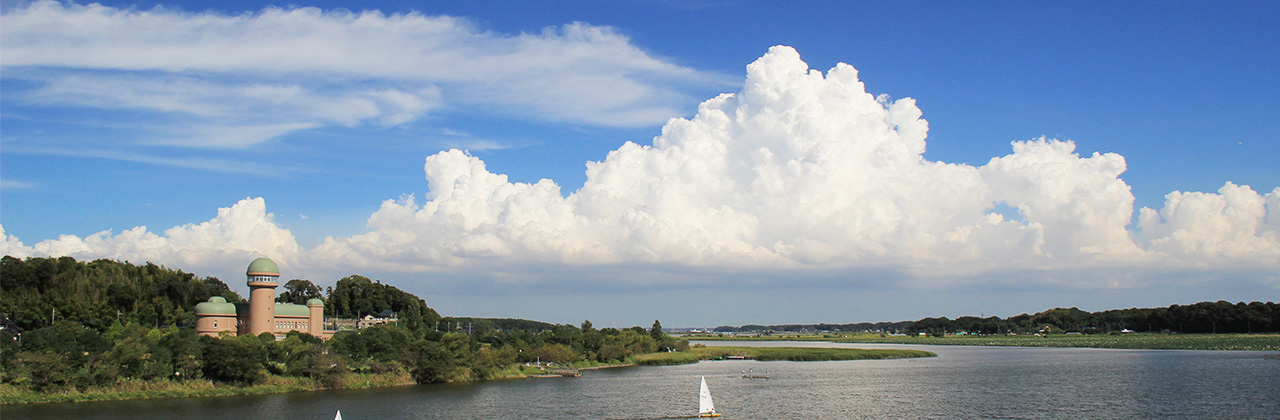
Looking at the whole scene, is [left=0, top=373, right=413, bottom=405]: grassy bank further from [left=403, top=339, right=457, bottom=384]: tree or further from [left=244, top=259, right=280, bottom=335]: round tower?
[left=244, top=259, right=280, bottom=335]: round tower

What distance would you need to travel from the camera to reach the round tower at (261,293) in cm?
9806

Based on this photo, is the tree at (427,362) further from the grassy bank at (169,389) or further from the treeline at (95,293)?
the treeline at (95,293)

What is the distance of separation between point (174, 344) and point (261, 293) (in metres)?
27.3

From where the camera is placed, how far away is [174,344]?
7219cm

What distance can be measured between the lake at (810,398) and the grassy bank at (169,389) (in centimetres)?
171

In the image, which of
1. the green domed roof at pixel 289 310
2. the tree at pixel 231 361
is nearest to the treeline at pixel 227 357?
the tree at pixel 231 361

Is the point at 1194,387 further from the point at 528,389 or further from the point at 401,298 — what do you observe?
the point at 401,298

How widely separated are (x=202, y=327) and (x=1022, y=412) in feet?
276

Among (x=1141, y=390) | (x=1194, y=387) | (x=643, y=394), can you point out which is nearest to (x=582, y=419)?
(x=643, y=394)

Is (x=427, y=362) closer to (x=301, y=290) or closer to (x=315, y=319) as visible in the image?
(x=315, y=319)

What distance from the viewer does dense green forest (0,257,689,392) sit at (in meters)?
66.4

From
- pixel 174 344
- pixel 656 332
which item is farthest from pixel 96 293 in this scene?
pixel 656 332

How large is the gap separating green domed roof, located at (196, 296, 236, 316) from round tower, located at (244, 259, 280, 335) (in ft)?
12.4

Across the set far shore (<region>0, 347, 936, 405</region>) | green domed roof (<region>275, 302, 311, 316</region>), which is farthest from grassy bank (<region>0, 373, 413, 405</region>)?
green domed roof (<region>275, 302, 311, 316</region>)
